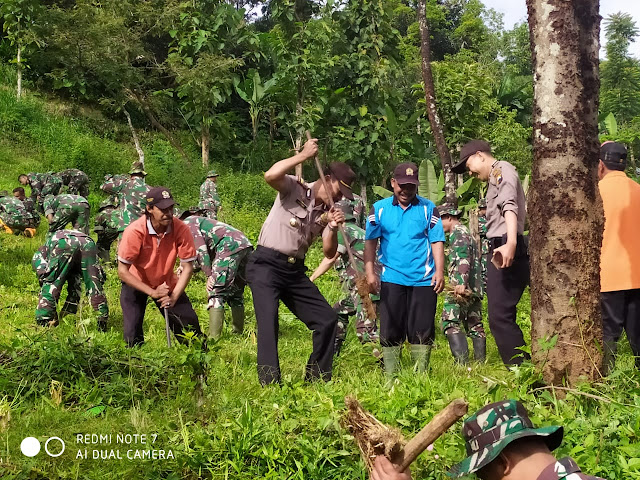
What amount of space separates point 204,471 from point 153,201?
9.90 feet

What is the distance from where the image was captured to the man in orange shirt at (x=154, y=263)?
6113mm

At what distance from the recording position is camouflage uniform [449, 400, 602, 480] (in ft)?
6.69

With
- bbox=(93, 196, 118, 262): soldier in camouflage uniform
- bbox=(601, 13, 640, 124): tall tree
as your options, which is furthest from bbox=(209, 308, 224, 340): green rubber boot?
bbox=(601, 13, 640, 124): tall tree

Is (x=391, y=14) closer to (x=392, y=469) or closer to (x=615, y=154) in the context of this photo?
(x=615, y=154)

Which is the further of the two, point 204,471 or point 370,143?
point 370,143

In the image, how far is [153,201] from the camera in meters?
6.09

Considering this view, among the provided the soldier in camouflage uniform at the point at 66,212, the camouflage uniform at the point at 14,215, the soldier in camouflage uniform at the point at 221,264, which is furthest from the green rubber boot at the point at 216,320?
the camouflage uniform at the point at 14,215

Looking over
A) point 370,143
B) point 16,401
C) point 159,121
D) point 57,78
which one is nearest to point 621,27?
point 370,143

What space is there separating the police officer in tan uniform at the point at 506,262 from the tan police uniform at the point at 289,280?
1.27 metres

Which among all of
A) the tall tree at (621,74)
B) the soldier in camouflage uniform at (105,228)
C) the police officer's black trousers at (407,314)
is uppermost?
the tall tree at (621,74)

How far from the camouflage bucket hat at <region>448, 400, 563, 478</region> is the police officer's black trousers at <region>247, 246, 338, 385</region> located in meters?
2.86

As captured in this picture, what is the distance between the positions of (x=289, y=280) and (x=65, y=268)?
365 cm

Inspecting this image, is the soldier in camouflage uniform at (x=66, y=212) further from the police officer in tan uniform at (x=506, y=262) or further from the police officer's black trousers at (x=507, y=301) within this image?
the police officer's black trousers at (x=507, y=301)

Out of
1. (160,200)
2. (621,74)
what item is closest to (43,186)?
(160,200)
